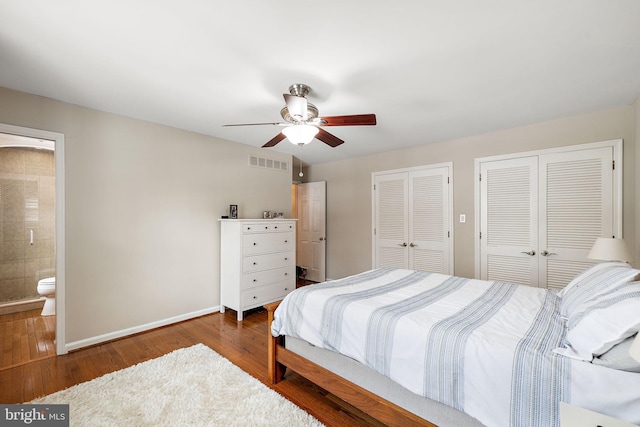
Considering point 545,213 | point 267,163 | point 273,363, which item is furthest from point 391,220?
point 273,363

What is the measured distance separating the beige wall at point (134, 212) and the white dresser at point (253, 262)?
22 cm

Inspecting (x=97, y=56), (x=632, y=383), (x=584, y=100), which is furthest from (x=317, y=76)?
(x=584, y=100)

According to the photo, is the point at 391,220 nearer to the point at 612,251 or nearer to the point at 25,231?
the point at 612,251

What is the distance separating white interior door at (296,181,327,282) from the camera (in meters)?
5.33

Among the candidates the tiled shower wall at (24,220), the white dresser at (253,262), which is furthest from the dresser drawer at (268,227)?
the tiled shower wall at (24,220)

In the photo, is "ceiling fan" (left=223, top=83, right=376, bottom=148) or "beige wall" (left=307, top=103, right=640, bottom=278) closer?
"ceiling fan" (left=223, top=83, right=376, bottom=148)

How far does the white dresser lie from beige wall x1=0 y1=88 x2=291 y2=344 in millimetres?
224

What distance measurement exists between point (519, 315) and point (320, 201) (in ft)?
13.0

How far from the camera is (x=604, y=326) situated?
47.7 inches

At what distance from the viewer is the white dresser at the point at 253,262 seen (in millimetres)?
3566

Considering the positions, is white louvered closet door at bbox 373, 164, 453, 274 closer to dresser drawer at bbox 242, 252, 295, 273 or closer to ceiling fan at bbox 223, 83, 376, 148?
dresser drawer at bbox 242, 252, 295, 273

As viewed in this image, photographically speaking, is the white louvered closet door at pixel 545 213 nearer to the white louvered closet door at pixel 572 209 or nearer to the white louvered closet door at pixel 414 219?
the white louvered closet door at pixel 572 209

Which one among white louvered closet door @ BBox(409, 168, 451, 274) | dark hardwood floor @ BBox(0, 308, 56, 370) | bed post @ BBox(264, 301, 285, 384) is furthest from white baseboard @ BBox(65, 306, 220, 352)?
white louvered closet door @ BBox(409, 168, 451, 274)

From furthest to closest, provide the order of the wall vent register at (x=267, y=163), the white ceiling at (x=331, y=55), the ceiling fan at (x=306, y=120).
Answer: the wall vent register at (x=267, y=163)
the ceiling fan at (x=306, y=120)
the white ceiling at (x=331, y=55)
